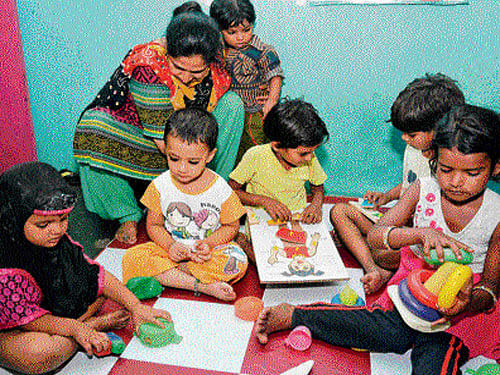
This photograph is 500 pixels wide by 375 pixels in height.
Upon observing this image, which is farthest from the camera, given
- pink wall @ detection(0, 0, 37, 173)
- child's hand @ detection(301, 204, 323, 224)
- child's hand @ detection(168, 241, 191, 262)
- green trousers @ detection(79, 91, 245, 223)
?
pink wall @ detection(0, 0, 37, 173)

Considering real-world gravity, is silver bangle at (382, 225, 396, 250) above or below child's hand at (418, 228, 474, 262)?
below

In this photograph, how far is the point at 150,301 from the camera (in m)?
1.57

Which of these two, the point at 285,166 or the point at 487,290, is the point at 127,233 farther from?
the point at 487,290

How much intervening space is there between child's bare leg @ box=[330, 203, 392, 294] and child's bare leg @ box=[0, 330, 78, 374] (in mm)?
982

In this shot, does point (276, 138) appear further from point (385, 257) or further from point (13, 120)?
point (13, 120)

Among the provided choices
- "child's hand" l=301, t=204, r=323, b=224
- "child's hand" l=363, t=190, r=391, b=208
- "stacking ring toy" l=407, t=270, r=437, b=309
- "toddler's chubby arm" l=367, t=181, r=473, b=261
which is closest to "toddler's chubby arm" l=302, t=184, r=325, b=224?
"child's hand" l=301, t=204, r=323, b=224

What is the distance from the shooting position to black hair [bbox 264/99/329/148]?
172 centimetres

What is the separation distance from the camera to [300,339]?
4.51ft

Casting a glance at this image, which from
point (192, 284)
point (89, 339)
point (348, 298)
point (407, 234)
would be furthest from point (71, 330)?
point (407, 234)

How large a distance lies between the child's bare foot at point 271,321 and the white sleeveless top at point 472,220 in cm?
47

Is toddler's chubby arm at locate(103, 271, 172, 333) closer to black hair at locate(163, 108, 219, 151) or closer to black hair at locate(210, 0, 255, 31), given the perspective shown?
black hair at locate(163, 108, 219, 151)

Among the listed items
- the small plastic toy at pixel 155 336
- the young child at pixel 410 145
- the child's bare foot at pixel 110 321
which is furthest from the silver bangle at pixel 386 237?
the child's bare foot at pixel 110 321

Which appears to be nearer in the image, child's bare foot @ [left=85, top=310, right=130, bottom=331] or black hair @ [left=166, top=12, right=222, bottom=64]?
child's bare foot @ [left=85, top=310, right=130, bottom=331]

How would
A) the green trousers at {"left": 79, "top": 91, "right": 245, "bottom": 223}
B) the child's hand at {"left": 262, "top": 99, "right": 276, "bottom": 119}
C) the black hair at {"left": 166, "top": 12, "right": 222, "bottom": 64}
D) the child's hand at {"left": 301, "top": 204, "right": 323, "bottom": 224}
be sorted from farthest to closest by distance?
the child's hand at {"left": 262, "top": 99, "right": 276, "bottom": 119} < the green trousers at {"left": 79, "top": 91, "right": 245, "bottom": 223} < the child's hand at {"left": 301, "top": 204, "right": 323, "bottom": 224} < the black hair at {"left": 166, "top": 12, "right": 222, "bottom": 64}
